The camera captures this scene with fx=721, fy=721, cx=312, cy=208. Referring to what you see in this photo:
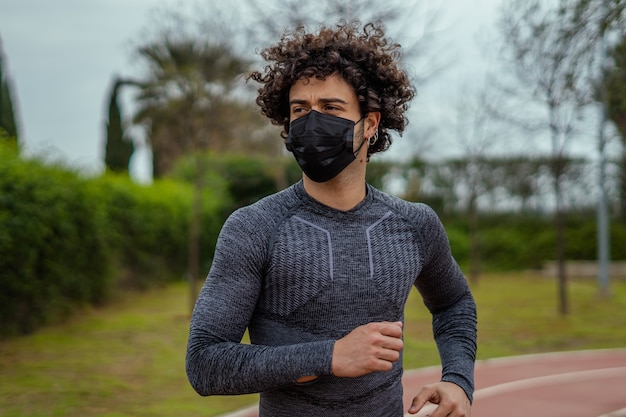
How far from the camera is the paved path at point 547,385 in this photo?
7145mm

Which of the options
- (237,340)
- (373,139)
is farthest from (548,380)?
(237,340)

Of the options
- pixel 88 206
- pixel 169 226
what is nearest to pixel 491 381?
pixel 88 206

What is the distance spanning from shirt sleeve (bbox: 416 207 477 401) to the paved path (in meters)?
4.01

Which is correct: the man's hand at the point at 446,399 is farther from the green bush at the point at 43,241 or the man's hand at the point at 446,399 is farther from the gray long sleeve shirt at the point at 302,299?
the green bush at the point at 43,241

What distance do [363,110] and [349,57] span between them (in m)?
0.17

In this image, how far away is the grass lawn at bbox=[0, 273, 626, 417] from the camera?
6848 millimetres

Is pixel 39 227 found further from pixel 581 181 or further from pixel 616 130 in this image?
pixel 581 181

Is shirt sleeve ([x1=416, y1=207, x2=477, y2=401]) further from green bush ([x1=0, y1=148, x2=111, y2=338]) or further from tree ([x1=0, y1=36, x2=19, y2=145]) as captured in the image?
tree ([x1=0, y1=36, x2=19, y2=145])

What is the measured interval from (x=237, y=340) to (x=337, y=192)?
55 cm

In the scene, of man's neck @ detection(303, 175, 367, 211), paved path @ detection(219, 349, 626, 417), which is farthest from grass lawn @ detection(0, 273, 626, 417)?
man's neck @ detection(303, 175, 367, 211)

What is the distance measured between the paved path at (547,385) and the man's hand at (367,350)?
15.4 ft

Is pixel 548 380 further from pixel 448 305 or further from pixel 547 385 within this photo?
pixel 448 305

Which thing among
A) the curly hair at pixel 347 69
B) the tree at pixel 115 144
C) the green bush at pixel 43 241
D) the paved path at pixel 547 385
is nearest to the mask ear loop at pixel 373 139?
the curly hair at pixel 347 69

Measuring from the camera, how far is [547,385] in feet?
26.9
